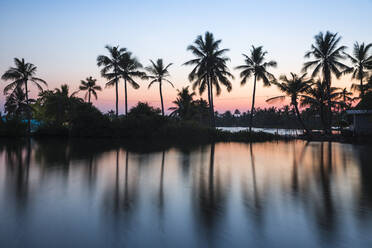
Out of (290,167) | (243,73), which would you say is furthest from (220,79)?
(290,167)

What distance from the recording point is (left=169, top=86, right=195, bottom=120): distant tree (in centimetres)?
3597

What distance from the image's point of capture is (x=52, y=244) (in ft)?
12.7

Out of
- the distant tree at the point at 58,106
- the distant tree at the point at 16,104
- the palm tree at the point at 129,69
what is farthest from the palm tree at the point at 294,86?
the distant tree at the point at 16,104

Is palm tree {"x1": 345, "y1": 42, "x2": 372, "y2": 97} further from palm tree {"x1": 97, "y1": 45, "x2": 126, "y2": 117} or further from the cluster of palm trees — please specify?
palm tree {"x1": 97, "y1": 45, "x2": 126, "y2": 117}

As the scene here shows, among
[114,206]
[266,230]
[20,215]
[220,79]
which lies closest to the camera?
[266,230]

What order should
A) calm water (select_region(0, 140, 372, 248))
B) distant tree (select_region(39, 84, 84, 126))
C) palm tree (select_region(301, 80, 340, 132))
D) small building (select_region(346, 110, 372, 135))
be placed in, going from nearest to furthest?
calm water (select_region(0, 140, 372, 248)), small building (select_region(346, 110, 372, 135)), palm tree (select_region(301, 80, 340, 132)), distant tree (select_region(39, 84, 84, 126))

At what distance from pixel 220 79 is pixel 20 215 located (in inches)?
978

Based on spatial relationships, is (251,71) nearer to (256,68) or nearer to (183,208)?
(256,68)

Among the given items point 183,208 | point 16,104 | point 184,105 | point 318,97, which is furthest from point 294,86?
point 16,104

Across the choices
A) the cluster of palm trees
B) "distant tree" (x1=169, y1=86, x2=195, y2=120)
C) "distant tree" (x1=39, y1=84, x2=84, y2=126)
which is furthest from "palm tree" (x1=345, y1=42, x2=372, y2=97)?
"distant tree" (x1=39, y1=84, x2=84, y2=126)

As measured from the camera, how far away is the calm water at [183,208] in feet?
13.5

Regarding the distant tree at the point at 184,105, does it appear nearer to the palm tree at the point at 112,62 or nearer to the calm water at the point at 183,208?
the palm tree at the point at 112,62

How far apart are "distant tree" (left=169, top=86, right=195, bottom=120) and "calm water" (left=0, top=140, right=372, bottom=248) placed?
2596 centimetres

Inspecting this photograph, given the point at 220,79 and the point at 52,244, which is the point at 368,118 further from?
the point at 52,244
